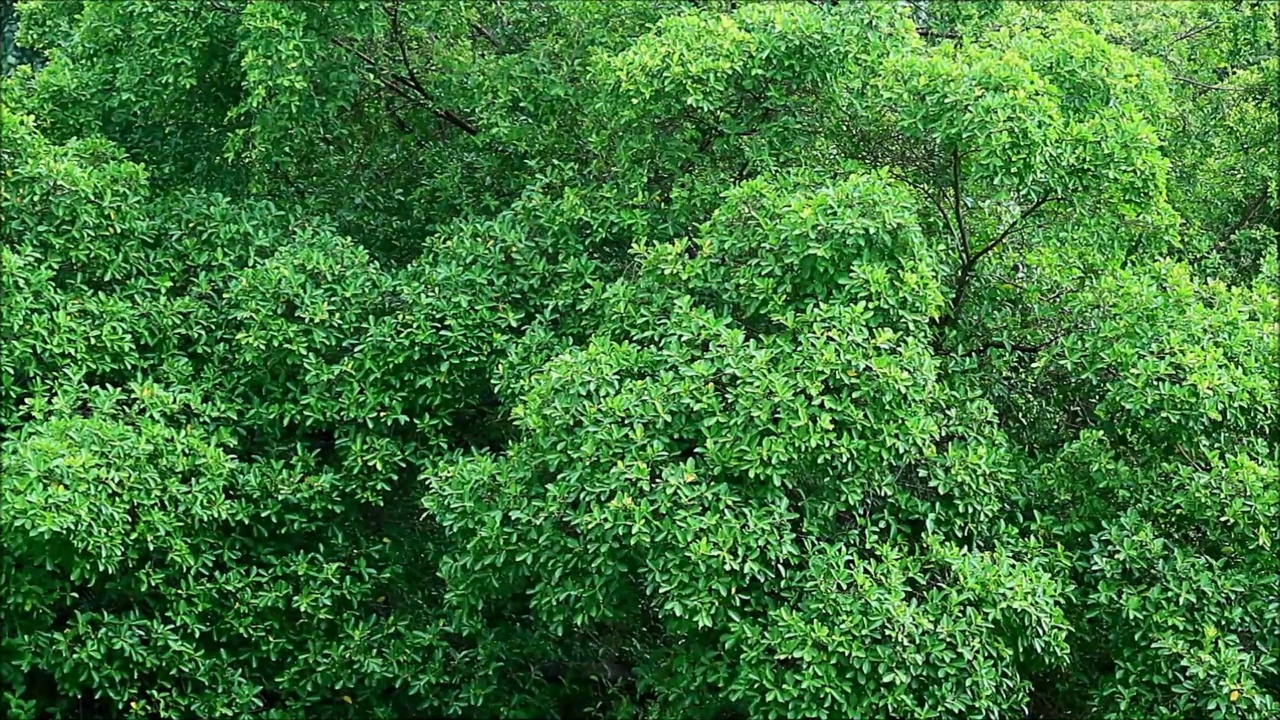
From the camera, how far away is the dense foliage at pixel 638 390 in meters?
5.07

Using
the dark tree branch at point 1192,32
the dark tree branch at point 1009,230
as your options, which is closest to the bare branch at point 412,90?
the dark tree branch at point 1009,230

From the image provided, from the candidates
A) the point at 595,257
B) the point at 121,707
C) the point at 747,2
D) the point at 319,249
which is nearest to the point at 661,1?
the point at 747,2

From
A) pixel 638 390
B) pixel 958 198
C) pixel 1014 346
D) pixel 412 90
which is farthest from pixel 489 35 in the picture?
pixel 1014 346

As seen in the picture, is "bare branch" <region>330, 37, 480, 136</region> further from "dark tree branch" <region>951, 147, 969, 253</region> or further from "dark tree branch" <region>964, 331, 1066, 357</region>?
"dark tree branch" <region>964, 331, 1066, 357</region>

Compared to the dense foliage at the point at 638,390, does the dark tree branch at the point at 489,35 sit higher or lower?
higher

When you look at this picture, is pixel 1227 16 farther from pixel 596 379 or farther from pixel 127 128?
pixel 127 128

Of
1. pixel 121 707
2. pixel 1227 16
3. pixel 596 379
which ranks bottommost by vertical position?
pixel 121 707

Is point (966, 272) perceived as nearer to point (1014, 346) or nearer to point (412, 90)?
point (1014, 346)

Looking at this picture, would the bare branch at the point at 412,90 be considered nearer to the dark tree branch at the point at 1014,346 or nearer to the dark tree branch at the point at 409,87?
the dark tree branch at the point at 409,87

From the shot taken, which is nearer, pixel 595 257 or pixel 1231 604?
pixel 1231 604

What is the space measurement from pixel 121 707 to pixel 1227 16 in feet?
25.9

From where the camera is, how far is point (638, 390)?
204 inches

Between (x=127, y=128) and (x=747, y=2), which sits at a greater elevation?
(x=747, y=2)

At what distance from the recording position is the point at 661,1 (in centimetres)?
720
